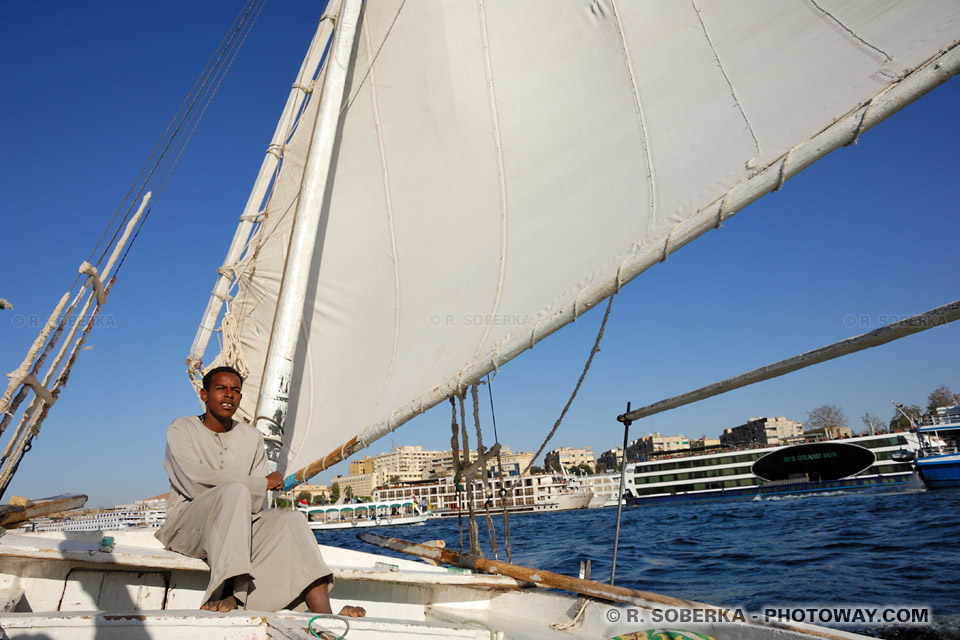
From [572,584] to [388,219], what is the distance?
2.79 meters

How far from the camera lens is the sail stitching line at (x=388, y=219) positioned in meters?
3.71

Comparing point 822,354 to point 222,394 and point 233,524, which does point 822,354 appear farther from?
point 222,394

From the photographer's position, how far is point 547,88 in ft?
11.6

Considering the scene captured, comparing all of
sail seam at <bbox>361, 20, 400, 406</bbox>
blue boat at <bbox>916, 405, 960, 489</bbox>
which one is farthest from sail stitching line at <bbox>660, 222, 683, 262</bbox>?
blue boat at <bbox>916, 405, 960, 489</bbox>

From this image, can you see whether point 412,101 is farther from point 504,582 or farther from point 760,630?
point 760,630

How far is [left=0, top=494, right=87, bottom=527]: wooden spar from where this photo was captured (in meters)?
3.24

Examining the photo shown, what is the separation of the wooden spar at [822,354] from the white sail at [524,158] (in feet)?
2.29

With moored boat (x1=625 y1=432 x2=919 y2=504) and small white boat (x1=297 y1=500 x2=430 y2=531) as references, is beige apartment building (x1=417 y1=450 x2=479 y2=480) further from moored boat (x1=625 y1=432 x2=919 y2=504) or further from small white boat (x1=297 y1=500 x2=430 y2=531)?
moored boat (x1=625 y1=432 x2=919 y2=504)

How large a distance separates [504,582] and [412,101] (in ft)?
11.5

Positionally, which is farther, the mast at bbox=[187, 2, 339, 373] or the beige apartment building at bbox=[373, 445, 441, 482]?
the beige apartment building at bbox=[373, 445, 441, 482]

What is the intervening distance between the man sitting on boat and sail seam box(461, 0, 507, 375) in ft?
3.84

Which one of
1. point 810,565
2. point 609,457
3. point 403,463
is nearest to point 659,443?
point 609,457
